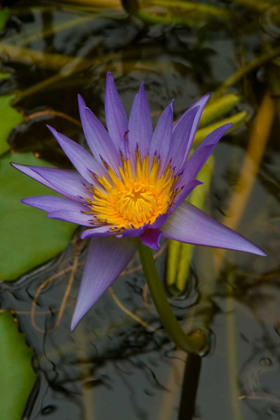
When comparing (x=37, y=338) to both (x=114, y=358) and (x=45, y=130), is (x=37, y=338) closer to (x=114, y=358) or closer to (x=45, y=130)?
(x=114, y=358)

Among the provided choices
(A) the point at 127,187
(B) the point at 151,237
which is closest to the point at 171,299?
(A) the point at 127,187

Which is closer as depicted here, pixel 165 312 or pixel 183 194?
pixel 183 194

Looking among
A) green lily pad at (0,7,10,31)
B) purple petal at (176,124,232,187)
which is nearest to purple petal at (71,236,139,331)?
purple petal at (176,124,232,187)

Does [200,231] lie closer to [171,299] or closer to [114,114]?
[114,114]

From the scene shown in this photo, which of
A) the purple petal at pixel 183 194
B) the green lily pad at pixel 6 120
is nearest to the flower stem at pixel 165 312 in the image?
the purple petal at pixel 183 194

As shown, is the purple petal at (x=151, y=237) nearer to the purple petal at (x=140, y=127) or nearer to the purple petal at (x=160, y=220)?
the purple petal at (x=160, y=220)

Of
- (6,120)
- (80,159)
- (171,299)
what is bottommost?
(171,299)

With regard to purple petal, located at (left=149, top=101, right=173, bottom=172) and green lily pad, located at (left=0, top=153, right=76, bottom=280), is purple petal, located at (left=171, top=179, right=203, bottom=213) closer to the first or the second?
purple petal, located at (left=149, top=101, right=173, bottom=172)

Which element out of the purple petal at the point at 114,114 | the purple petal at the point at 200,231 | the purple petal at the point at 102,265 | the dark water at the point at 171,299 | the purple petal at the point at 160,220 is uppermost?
the purple petal at the point at 114,114
